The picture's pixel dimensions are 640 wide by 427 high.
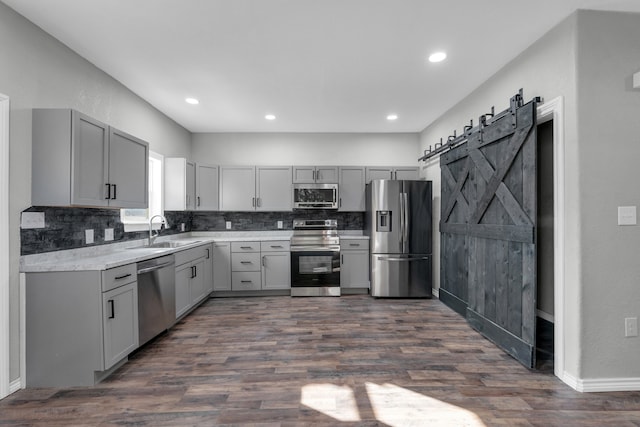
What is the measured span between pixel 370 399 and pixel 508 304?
1.57 m

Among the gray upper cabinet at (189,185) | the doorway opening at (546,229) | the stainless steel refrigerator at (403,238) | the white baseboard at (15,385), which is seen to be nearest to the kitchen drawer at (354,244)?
the stainless steel refrigerator at (403,238)

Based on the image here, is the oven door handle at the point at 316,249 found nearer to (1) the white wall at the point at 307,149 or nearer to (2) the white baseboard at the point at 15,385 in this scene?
(1) the white wall at the point at 307,149

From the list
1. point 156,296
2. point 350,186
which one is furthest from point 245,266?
point 350,186

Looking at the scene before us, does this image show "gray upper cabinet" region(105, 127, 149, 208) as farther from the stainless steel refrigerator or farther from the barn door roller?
the barn door roller

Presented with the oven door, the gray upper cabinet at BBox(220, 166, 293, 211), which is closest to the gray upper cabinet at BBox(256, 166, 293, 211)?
the gray upper cabinet at BBox(220, 166, 293, 211)

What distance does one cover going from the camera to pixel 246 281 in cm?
476

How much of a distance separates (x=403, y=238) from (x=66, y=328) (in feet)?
13.0

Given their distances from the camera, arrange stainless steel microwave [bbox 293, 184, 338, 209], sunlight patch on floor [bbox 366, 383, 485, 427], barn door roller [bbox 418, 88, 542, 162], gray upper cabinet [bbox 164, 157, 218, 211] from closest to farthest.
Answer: sunlight patch on floor [bbox 366, 383, 485, 427], barn door roller [bbox 418, 88, 542, 162], gray upper cabinet [bbox 164, 157, 218, 211], stainless steel microwave [bbox 293, 184, 338, 209]

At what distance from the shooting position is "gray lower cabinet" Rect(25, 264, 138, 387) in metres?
2.22

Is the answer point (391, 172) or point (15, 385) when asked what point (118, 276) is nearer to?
point (15, 385)

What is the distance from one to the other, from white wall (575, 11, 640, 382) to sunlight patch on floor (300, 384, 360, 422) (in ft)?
5.57

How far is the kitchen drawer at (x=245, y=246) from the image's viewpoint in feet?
15.6

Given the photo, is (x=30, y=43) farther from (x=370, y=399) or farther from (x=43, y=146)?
(x=370, y=399)

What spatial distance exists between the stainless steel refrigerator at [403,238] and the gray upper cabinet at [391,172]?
1.69 ft
